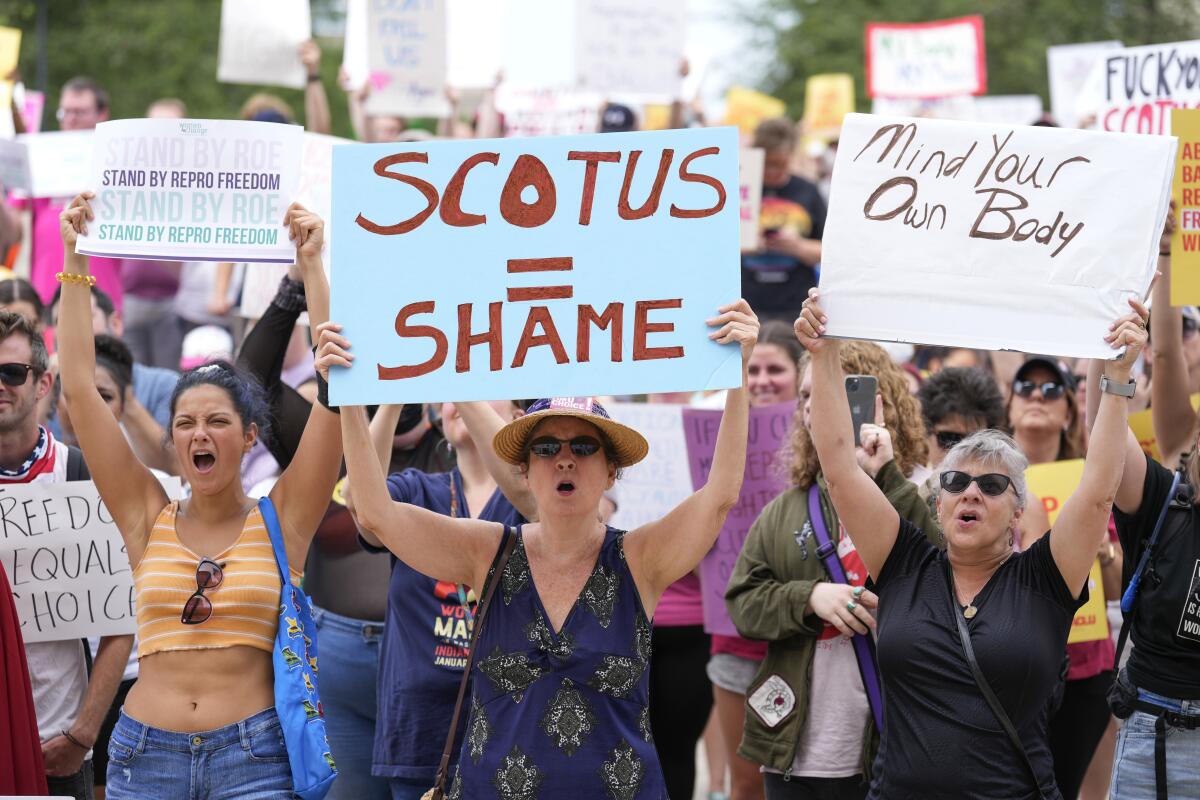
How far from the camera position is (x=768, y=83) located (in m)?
33.9

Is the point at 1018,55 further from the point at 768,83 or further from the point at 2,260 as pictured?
the point at 2,260

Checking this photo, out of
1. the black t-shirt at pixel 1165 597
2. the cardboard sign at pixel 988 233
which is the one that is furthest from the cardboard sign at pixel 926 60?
the cardboard sign at pixel 988 233

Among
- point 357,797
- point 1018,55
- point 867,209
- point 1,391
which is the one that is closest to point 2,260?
point 1,391

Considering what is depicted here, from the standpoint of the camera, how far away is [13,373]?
16.9 feet

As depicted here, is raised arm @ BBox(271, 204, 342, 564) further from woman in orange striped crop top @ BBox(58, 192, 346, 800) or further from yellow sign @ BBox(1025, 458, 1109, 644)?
yellow sign @ BBox(1025, 458, 1109, 644)

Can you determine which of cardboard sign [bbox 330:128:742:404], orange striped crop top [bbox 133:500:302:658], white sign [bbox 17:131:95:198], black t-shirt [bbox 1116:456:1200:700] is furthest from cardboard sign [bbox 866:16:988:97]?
orange striped crop top [bbox 133:500:302:658]

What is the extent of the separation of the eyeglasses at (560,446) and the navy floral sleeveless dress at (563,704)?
0.32 metres

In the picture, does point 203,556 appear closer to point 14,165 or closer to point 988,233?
point 988,233

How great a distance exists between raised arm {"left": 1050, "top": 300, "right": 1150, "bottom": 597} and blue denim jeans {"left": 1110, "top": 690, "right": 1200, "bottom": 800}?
646 mm

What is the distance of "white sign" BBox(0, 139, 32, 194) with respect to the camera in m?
7.18

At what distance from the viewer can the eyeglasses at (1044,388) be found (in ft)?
20.3

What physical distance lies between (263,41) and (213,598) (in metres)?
5.93

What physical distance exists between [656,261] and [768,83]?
30626 millimetres

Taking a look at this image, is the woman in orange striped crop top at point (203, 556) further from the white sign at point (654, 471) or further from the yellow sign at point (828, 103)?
the yellow sign at point (828, 103)
